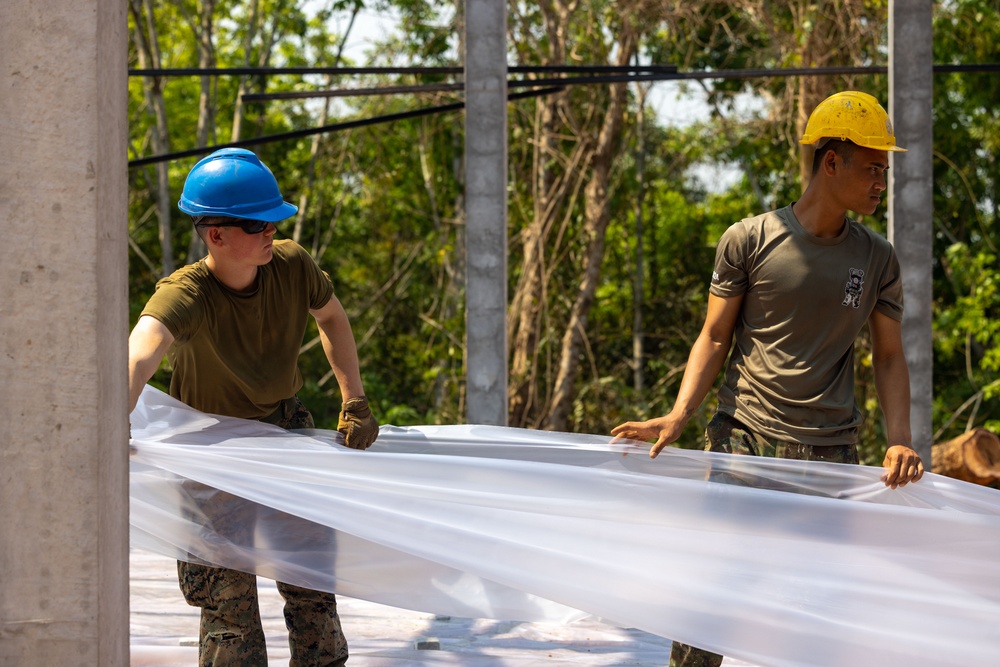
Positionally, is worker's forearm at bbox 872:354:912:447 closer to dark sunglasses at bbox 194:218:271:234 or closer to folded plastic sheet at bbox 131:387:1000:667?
folded plastic sheet at bbox 131:387:1000:667

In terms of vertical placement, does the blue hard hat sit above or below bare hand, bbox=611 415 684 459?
above

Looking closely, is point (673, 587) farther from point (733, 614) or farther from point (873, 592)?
point (873, 592)

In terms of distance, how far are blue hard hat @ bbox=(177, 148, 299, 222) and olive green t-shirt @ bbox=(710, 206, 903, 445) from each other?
1180 millimetres

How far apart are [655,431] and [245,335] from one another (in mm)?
1105

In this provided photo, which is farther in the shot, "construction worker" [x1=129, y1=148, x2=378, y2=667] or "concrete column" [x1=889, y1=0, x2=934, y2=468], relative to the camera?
"concrete column" [x1=889, y1=0, x2=934, y2=468]

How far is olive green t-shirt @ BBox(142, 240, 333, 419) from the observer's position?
2980 mm

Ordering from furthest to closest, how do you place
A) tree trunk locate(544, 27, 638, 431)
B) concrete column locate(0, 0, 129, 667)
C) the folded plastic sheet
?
tree trunk locate(544, 27, 638, 431) → the folded plastic sheet → concrete column locate(0, 0, 129, 667)

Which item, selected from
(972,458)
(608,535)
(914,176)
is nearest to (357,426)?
(608,535)

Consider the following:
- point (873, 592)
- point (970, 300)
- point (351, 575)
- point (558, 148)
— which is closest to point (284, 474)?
A: point (351, 575)

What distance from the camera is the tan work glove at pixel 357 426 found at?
3148 mm

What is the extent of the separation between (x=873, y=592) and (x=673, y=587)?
48 centimetres

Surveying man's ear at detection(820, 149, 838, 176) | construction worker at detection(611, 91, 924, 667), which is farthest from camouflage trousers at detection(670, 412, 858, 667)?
man's ear at detection(820, 149, 838, 176)

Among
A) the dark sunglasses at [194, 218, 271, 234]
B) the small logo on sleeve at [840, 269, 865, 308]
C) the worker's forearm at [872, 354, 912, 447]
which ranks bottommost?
the worker's forearm at [872, 354, 912, 447]

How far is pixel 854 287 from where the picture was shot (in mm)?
2967
